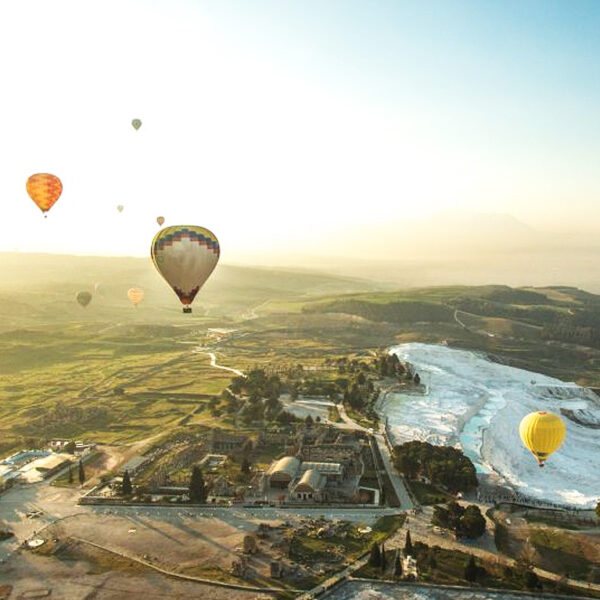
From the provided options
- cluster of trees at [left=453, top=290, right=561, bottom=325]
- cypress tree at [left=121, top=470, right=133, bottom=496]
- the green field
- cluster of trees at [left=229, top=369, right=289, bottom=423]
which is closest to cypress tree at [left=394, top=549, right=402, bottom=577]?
cypress tree at [left=121, top=470, right=133, bottom=496]

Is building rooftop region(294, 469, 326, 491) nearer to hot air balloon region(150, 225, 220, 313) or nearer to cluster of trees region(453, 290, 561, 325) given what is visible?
hot air balloon region(150, 225, 220, 313)

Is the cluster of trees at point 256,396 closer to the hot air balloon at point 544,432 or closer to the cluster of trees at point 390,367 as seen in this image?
the cluster of trees at point 390,367

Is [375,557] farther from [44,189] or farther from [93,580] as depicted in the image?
[44,189]

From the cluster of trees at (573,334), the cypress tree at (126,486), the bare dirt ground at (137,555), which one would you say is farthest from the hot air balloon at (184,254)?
the cluster of trees at (573,334)

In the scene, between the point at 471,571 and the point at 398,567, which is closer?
the point at 471,571

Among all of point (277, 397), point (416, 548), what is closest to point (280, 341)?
point (277, 397)

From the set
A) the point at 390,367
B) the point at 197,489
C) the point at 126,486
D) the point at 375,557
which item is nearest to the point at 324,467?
the point at 197,489

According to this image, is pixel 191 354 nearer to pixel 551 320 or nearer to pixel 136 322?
pixel 136 322
